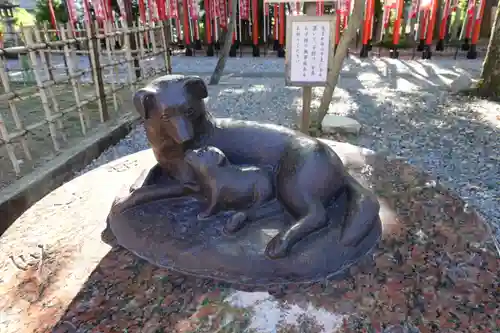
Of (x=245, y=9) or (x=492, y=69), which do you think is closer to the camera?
(x=492, y=69)

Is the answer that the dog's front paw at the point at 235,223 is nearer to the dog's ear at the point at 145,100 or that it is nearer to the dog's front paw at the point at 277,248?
the dog's front paw at the point at 277,248

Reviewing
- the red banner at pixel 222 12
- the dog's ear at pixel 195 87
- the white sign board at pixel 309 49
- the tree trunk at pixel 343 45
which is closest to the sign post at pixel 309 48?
the white sign board at pixel 309 49

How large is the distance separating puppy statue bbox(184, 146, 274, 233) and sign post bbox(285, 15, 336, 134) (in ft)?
9.37

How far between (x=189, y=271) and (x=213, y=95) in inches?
249

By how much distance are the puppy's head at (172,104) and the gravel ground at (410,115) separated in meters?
2.75

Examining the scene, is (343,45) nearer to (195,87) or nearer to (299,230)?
(195,87)

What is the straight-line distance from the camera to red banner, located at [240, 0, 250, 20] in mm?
→ 13211

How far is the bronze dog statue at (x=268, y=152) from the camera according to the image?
1527 mm

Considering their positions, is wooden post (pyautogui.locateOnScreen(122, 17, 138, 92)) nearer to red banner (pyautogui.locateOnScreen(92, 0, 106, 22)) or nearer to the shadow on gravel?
red banner (pyautogui.locateOnScreen(92, 0, 106, 22))

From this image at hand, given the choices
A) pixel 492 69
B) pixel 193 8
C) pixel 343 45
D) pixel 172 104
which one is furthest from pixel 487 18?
pixel 172 104

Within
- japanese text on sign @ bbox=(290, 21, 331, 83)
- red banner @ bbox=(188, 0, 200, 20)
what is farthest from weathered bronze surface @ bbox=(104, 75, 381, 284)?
red banner @ bbox=(188, 0, 200, 20)

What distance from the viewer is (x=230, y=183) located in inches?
63.2

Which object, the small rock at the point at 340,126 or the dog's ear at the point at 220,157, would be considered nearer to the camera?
the dog's ear at the point at 220,157

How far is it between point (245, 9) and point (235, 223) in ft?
42.8
